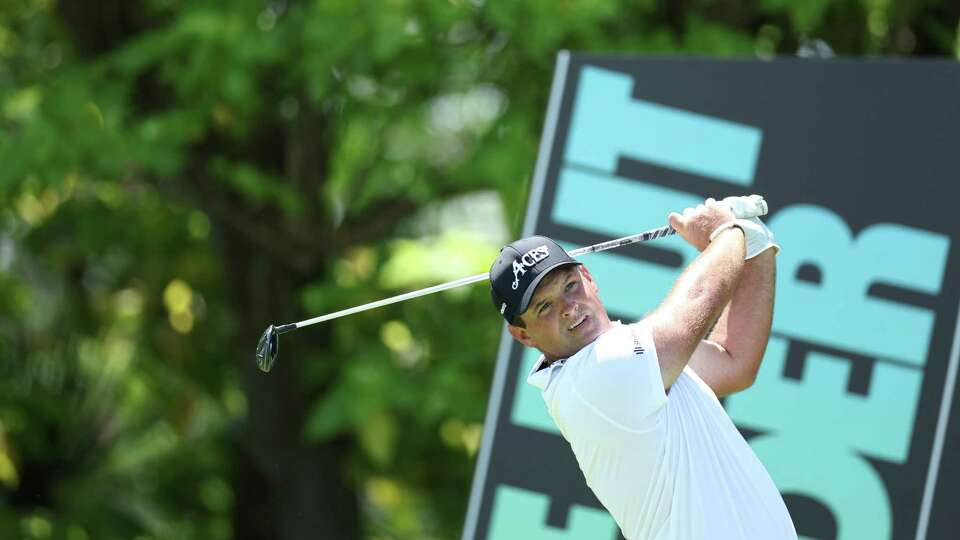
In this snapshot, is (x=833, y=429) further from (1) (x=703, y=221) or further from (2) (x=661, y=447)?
(2) (x=661, y=447)

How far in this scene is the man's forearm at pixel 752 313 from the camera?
2982mm

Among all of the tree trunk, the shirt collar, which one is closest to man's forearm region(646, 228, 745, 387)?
the shirt collar

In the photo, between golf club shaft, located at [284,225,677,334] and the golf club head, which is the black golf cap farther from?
the golf club head

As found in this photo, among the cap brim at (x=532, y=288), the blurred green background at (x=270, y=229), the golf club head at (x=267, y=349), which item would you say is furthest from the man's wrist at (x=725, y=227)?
the blurred green background at (x=270, y=229)

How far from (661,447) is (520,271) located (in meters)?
0.44

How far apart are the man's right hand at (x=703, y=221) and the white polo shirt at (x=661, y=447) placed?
34 centimetres

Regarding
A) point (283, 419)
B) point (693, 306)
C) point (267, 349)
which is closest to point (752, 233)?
point (693, 306)

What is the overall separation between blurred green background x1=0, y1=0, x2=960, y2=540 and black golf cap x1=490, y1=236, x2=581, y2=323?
327 cm

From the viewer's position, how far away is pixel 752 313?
2992 mm

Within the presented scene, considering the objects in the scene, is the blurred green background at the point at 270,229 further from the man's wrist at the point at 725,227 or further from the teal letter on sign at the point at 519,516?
the man's wrist at the point at 725,227

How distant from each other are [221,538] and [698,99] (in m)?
7.09

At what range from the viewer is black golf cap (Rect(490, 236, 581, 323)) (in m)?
2.70

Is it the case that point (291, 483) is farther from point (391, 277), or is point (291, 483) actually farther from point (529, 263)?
point (529, 263)

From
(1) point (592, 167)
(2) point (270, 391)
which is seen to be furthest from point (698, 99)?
(2) point (270, 391)
